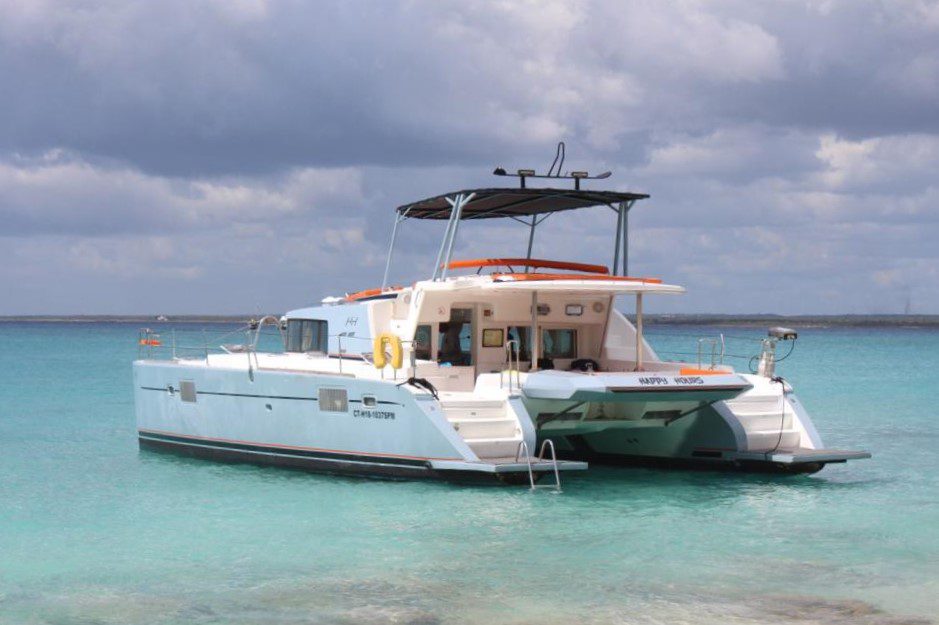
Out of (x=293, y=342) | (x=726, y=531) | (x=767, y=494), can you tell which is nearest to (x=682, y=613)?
(x=726, y=531)

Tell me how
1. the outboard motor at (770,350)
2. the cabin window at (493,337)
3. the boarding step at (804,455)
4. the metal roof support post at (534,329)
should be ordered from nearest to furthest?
the boarding step at (804,455)
the metal roof support post at (534,329)
the outboard motor at (770,350)
the cabin window at (493,337)

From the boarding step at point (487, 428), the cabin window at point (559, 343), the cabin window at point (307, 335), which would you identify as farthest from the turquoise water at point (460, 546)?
the cabin window at point (307, 335)

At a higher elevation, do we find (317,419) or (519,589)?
(317,419)

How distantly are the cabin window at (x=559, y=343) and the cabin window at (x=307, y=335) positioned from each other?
3139mm

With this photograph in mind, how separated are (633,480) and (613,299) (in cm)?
266

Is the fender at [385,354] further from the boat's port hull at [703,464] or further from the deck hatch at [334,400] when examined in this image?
the boat's port hull at [703,464]

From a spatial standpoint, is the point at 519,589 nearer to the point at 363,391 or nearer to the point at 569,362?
the point at 363,391

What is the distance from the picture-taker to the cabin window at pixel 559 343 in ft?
56.9

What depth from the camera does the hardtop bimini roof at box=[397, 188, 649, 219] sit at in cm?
1622

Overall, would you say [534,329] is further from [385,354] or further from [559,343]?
[385,354]

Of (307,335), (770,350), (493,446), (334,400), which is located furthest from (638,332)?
(307,335)

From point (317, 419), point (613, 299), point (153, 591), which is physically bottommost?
point (153, 591)

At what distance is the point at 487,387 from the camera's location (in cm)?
1527

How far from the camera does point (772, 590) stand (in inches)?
401
